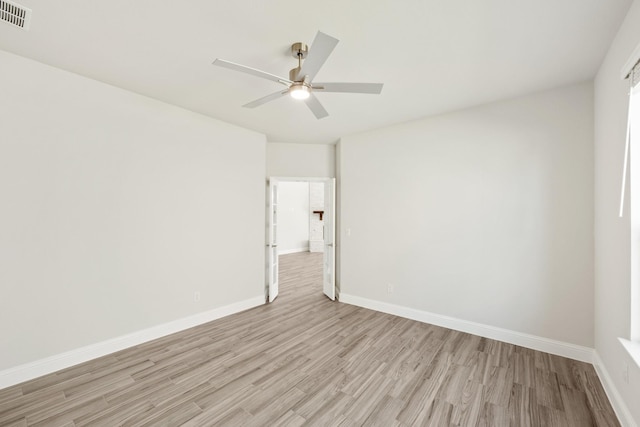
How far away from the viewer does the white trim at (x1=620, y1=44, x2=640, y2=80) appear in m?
1.59

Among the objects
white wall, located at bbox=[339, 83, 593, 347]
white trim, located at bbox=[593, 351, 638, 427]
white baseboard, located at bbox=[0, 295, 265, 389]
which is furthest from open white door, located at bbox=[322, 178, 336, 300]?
white trim, located at bbox=[593, 351, 638, 427]

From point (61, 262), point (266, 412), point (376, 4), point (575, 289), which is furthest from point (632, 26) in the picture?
point (61, 262)

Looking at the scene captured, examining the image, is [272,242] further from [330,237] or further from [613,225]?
[613,225]

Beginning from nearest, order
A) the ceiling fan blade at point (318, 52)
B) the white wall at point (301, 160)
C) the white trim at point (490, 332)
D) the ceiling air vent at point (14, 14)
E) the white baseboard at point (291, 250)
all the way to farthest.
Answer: the ceiling fan blade at point (318, 52)
the ceiling air vent at point (14, 14)
the white trim at point (490, 332)
the white wall at point (301, 160)
the white baseboard at point (291, 250)

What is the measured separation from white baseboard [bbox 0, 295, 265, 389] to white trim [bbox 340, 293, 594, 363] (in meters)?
2.30

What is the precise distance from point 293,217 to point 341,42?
8.03m

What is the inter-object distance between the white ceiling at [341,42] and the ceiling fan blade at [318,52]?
31 centimetres

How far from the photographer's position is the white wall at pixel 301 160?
481cm

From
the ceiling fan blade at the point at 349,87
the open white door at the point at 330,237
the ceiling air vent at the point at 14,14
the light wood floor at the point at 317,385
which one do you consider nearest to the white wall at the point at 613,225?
the light wood floor at the point at 317,385

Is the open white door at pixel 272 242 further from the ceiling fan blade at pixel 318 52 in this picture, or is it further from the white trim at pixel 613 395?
the white trim at pixel 613 395

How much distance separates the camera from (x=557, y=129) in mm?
2793

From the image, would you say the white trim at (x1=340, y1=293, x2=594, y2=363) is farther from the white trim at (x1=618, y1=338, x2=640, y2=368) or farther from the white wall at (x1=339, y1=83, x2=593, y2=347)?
the white trim at (x1=618, y1=338, x2=640, y2=368)

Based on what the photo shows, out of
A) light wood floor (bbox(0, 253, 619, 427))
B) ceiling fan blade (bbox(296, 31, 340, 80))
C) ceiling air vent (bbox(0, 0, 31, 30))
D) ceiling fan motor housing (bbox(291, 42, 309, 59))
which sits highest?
ceiling air vent (bbox(0, 0, 31, 30))

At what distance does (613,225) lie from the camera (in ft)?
6.87
